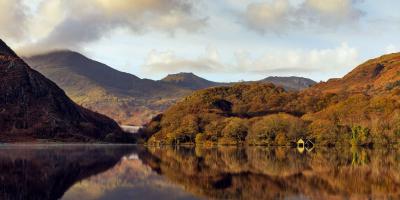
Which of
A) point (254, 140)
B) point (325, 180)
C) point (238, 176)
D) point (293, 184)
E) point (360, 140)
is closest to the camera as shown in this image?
point (293, 184)

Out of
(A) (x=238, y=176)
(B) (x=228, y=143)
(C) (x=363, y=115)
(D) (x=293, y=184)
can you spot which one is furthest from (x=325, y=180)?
(C) (x=363, y=115)

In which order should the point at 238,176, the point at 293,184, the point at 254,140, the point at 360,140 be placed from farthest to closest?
1. the point at 254,140
2. the point at 360,140
3. the point at 238,176
4. the point at 293,184

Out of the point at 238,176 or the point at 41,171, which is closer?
the point at 238,176

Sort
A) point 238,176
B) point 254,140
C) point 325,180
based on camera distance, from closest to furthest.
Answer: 1. point 325,180
2. point 238,176
3. point 254,140

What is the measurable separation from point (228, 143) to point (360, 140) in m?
48.5

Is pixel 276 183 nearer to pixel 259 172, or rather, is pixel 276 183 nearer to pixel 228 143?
pixel 259 172

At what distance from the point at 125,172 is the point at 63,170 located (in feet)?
24.7

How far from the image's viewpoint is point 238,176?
49.3 meters

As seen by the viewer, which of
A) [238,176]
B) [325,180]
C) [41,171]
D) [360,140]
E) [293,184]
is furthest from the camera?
[360,140]

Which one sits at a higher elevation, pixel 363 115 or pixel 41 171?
pixel 363 115

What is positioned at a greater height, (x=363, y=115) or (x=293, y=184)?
(x=363, y=115)

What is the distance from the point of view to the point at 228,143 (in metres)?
182

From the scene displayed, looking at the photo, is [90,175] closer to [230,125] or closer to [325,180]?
[325,180]

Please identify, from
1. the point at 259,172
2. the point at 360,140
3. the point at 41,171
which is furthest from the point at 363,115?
the point at 41,171
